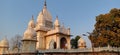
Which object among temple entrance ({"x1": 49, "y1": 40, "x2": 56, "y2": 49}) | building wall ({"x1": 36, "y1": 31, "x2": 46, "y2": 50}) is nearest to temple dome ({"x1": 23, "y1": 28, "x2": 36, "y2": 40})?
temple entrance ({"x1": 49, "y1": 40, "x2": 56, "y2": 49})

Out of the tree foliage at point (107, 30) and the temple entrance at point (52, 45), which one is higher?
the tree foliage at point (107, 30)

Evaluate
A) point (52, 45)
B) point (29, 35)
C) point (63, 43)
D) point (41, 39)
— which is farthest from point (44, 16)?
point (29, 35)

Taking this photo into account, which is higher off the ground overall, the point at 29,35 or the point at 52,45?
the point at 29,35

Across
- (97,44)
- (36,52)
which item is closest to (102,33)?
(97,44)

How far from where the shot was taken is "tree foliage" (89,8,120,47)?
27.1 m

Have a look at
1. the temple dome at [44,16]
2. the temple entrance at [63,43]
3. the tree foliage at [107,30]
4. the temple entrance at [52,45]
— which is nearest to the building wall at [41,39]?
the temple entrance at [52,45]

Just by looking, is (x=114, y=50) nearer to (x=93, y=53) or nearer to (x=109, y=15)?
(x=93, y=53)

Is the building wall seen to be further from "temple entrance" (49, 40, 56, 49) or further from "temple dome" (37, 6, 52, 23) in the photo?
"temple dome" (37, 6, 52, 23)

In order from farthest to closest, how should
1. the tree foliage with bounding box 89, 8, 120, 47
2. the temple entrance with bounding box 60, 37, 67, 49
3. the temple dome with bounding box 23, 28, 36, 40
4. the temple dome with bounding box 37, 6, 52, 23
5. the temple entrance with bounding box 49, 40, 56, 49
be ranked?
the temple dome with bounding box 37, 6, 52, 23 < the temple entrance with bounding box 60, 37, 67, 49 < the temple entrance with bounding box 49, 40, 56, 49 < the tree foliage with bounding box 89, 8, 120, 47 < the temple dome with bounding box 23, 28, 36, 40

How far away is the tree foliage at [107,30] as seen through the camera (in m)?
27.1

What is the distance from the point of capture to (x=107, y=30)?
94.0ft

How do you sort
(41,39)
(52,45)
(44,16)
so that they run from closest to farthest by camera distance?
(52,45), (41,39), (44,16)

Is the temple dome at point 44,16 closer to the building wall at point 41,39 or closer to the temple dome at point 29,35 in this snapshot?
the building wall at point 41,39

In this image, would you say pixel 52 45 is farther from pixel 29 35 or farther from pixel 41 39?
pixel 29 35
